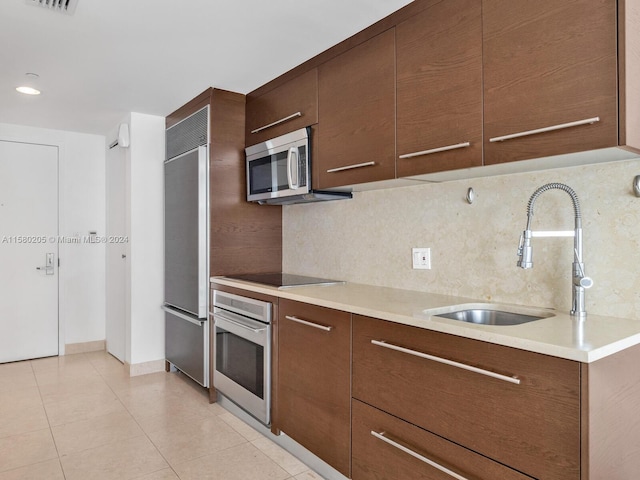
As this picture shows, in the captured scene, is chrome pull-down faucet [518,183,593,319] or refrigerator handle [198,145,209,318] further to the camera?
refrigerator handle [198,145,209,318]

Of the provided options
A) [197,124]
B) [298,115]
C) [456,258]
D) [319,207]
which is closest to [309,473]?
[456,258]

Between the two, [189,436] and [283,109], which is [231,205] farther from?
[189,436]

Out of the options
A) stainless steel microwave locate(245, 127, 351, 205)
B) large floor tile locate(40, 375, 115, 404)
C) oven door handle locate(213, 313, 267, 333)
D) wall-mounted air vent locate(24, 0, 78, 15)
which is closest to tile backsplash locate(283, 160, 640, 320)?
stainless steel microwave locate(245, 127, 351, 205)

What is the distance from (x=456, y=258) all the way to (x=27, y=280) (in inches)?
158

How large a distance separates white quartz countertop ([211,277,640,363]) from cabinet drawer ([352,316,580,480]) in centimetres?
3

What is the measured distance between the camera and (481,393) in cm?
134

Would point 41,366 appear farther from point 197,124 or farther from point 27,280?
point 197,124

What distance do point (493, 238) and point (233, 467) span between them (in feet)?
5.57

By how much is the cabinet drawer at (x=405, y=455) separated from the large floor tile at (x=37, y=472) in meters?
1.49

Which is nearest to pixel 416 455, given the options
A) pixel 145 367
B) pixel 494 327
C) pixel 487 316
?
pixel 494 327

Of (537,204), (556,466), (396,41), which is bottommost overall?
(556,466)

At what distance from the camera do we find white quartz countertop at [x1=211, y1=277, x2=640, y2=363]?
3.86ft

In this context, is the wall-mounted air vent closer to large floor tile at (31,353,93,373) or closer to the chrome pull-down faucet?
the chrome pull-down faucet

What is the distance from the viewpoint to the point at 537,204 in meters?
1.79
